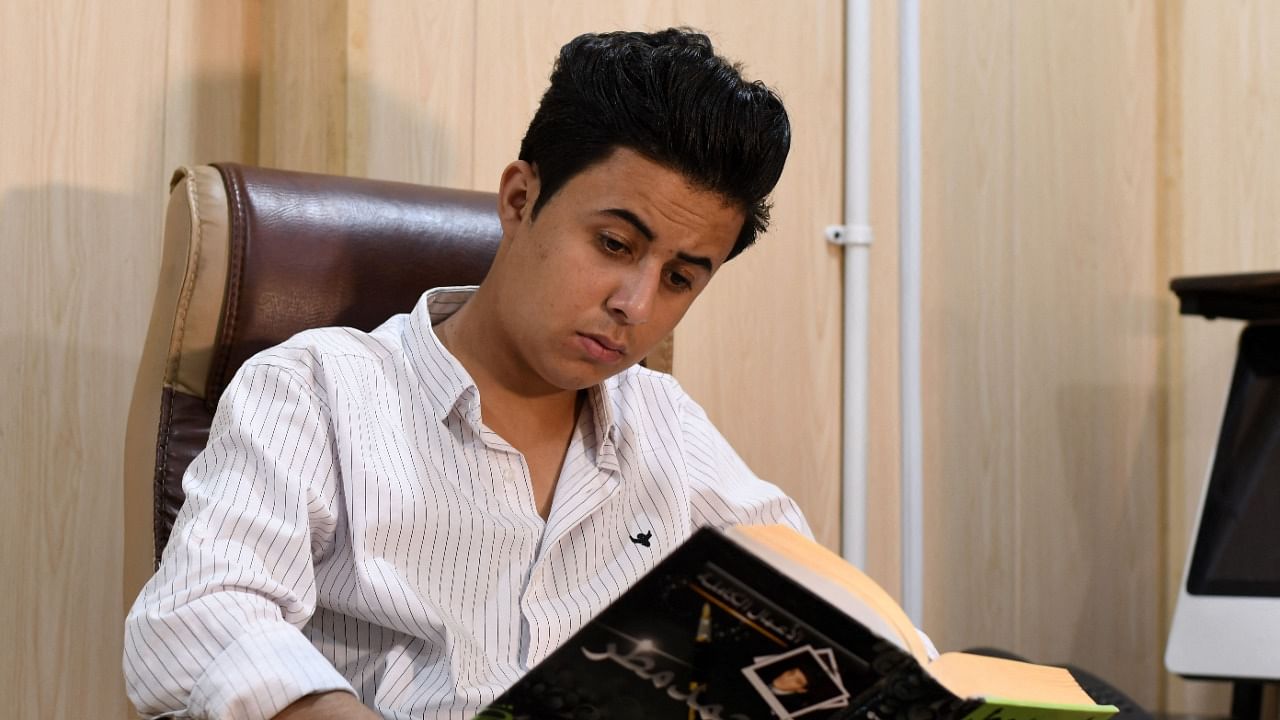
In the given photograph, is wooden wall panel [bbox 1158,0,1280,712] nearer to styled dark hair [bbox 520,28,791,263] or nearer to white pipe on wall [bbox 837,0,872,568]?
white pipe on wall [bbox 837,0,872,568]

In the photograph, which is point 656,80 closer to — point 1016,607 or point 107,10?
point 107,10

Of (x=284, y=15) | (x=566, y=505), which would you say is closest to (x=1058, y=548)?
(x=566, y=505)

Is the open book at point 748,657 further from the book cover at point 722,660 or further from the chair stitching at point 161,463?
the chair stitching at point 161,463

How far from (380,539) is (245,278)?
31 centimetres

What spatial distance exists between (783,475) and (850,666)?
54.9 inches

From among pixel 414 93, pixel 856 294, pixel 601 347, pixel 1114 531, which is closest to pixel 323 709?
pixel 601 347

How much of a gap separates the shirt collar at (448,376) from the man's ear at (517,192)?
11cm

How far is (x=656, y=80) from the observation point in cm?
117

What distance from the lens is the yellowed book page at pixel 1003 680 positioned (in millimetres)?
735

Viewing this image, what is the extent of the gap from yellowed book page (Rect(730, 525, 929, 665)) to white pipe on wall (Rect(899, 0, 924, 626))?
1448mm

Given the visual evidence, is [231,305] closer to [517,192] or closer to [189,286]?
[189,286]

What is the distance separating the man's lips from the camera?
3.82 ft

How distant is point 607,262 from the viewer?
1155 mm

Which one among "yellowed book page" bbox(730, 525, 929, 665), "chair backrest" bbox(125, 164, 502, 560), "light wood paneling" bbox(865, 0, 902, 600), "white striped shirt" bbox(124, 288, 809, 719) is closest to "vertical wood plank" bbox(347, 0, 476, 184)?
"chair backrest" bbox(125, 164, 502, 560)
